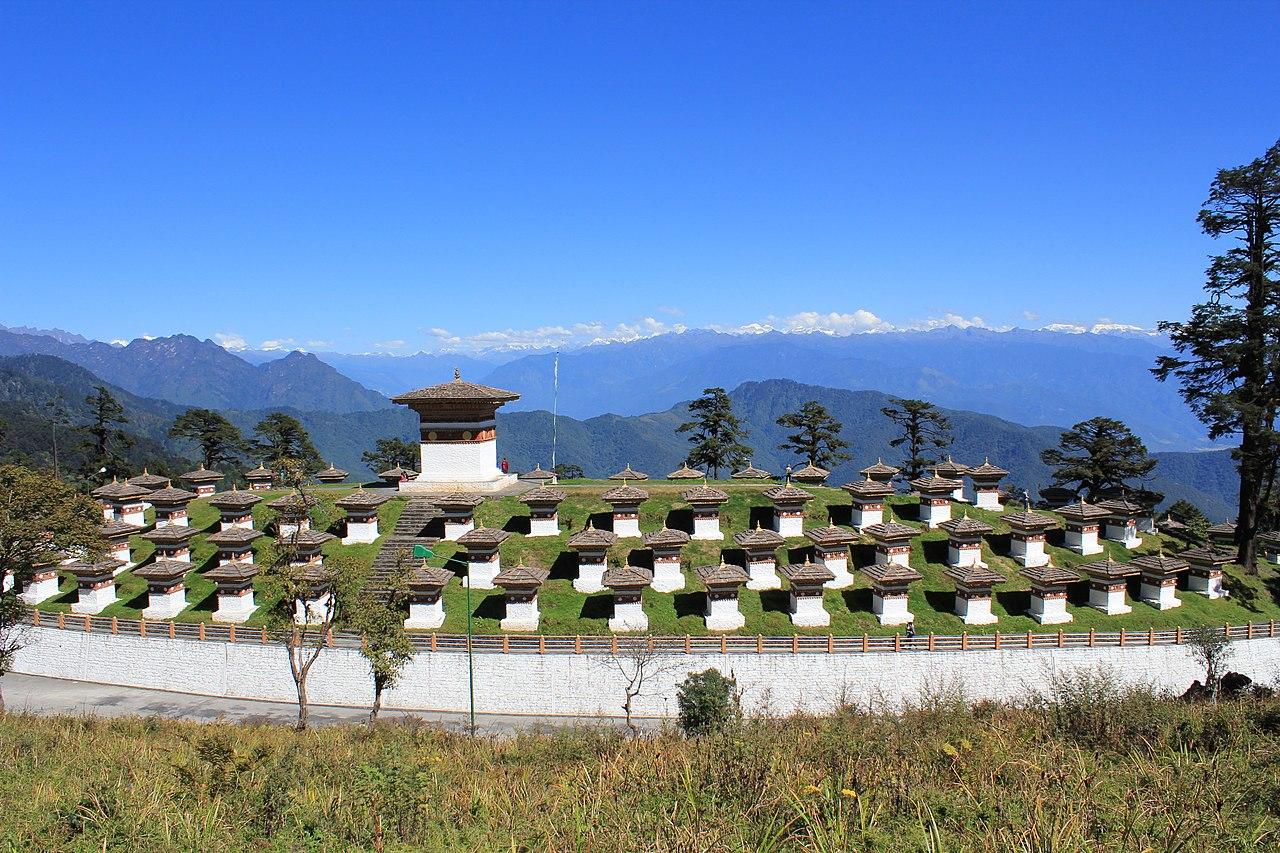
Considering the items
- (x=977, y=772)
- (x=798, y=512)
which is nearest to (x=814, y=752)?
(x=977, y=772)

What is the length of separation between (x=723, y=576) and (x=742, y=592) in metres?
2.05

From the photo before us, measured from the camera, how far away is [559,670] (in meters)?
22.1

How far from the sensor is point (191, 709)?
2216 cm

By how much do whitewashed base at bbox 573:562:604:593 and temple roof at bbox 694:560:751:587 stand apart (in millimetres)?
3713

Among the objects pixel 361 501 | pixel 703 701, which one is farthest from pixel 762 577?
pixel 361 501

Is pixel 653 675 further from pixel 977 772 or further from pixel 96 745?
pixel 977 772

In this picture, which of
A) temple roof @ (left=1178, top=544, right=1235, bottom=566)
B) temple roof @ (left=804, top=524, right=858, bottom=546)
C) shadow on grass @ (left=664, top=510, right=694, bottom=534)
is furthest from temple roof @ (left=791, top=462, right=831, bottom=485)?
temple roof @ (left=1178, top=544, right=1235, bottom=566)

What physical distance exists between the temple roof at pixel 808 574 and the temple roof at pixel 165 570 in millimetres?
20682

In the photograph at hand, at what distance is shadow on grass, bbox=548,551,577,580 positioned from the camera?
26719 mm

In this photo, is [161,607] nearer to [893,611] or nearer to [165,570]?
[165,570]

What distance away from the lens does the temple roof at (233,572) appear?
25.0 meters

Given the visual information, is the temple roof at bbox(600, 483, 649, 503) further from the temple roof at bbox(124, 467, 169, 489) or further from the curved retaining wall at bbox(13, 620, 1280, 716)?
the temple roof at bbox(124, 467, 169, 489)

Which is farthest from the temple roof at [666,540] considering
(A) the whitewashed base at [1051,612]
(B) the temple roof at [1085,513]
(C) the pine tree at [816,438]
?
(C) the pine tree at [816,438]

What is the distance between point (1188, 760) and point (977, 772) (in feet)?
7.20
